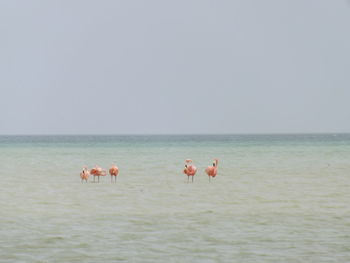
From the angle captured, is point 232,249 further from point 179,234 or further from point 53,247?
point 53,247

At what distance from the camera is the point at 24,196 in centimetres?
1922

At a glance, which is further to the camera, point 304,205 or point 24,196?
point 24,196

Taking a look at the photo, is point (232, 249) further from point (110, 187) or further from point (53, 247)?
→ point (110, 187)

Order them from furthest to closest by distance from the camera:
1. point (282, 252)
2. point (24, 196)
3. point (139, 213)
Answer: point (24, 196), point (139, 213), point (282, 252)

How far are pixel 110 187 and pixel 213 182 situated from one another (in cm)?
397

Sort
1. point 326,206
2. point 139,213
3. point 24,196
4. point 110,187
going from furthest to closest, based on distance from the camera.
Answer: point 110,187 < point 24,196 < point 326,206 < point 139,213

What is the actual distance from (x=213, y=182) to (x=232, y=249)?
13.2 meters

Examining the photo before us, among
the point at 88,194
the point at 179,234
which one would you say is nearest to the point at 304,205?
the point at 179,234

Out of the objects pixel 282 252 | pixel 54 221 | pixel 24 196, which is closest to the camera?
pixel 282 252

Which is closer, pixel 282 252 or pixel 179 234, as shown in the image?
pixel 282 252

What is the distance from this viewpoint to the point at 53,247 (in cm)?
1098

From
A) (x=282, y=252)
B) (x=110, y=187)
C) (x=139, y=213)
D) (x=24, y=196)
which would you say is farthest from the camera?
(x=110, y=187)

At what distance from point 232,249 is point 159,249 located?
116 cm

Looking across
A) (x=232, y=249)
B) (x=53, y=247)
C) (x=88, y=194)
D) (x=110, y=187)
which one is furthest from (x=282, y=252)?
(x=110, y=187)
